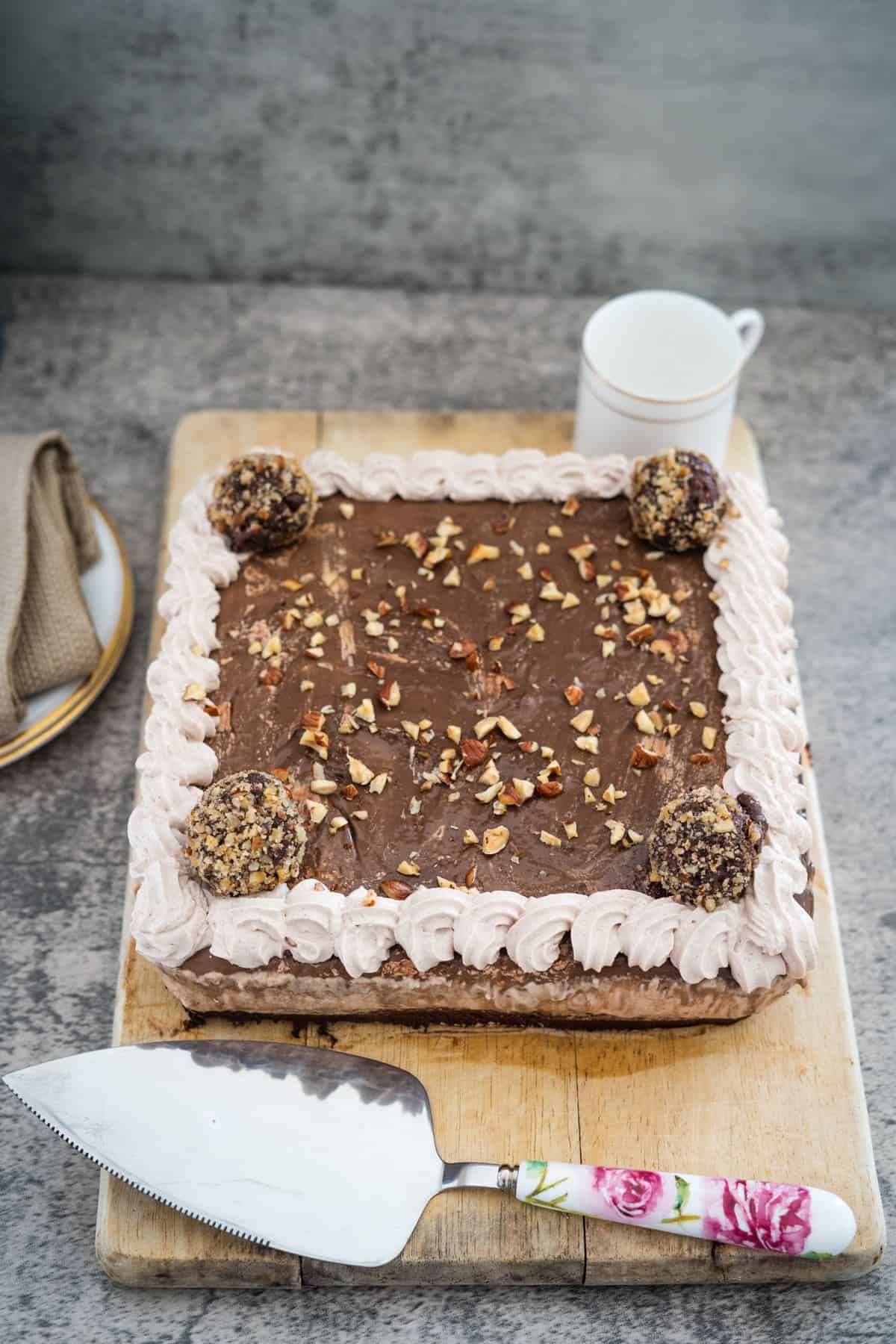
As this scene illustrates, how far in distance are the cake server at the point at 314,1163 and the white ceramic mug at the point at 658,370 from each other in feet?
4.97

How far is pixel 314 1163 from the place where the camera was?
7.27 ft

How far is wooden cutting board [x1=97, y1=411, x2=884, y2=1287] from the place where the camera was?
7.37 feet

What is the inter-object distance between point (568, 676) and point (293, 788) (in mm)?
599

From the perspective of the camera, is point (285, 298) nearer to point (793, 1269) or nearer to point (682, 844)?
point (682, 844)

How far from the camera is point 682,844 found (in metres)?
2.24

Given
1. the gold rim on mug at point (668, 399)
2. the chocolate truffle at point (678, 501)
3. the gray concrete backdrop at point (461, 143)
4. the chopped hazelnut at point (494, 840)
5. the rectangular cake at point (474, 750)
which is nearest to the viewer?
the rectangular cake at point (474, 750)

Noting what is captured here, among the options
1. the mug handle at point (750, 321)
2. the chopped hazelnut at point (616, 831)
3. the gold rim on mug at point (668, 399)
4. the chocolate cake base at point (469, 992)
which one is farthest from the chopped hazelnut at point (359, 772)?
the mug handle at point (750, 321)

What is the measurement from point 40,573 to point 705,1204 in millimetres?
1865

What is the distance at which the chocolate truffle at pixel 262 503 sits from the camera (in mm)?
2707

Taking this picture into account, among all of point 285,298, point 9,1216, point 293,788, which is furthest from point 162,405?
point 9,1216

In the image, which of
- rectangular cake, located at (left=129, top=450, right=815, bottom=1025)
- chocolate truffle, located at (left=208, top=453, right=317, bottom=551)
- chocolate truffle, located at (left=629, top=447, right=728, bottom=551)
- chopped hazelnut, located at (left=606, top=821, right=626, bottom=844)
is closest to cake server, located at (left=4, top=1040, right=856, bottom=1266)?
rectangular cake, located at (left=129, top=450, right=815, bottom=1025)

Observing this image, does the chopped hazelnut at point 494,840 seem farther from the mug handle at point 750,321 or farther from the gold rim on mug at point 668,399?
the mug handle at point 750,321

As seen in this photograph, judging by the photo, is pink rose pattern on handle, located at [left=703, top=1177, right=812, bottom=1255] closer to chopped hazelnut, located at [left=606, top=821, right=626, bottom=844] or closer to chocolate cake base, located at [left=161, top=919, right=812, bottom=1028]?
chocolate cake base, located at [left=161, top=919, right=812, bottom=1028]

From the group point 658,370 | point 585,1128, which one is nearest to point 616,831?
point 585,1128
